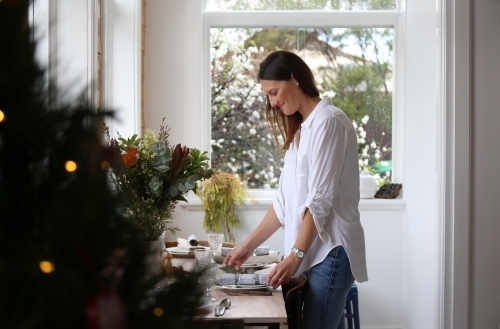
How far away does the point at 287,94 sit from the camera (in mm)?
2941

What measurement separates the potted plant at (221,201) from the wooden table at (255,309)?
2332 mm

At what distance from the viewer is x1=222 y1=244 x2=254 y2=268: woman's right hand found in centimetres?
306

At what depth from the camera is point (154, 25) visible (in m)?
5.33

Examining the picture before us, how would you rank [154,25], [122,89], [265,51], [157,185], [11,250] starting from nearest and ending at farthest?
[11,250] < [157,185] < [122,89] < [154,25] < [265,51]

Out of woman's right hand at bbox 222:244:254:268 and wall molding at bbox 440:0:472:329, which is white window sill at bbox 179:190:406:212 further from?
woman's right hand at bbox 222:244:254:268

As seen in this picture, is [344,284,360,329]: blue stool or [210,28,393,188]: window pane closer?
[344,284,360,329]: blue stool

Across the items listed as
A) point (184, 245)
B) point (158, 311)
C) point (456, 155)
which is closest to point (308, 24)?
point (456, 155)

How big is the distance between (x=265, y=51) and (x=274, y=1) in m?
0.40

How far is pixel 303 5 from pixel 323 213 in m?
3.35

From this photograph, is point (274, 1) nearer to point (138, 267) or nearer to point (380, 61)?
point (380, 61)

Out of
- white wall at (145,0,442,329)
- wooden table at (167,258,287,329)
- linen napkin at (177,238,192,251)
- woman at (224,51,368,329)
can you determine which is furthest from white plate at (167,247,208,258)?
white wall at (145,0,442,329)

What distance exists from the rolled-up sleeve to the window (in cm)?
302

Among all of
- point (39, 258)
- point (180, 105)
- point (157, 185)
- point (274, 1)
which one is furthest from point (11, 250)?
point (274, 1)

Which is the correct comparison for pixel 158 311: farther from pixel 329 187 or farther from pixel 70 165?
pixel 329 187
